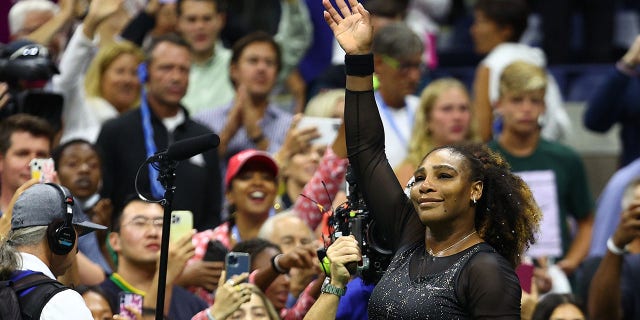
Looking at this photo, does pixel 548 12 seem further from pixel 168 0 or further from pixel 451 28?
pixel 168 0

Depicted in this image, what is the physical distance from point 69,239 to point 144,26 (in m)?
5.50

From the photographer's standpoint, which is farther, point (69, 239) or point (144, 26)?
point (144, 26)

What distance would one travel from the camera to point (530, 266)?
773 centimetres

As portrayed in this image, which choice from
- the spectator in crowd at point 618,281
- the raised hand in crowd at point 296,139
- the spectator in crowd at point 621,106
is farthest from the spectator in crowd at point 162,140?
the spectator in crowd at point 621,106

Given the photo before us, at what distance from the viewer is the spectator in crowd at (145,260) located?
747 cm

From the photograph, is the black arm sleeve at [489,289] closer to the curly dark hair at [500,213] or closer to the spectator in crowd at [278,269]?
the curly dark hair at [500,213]

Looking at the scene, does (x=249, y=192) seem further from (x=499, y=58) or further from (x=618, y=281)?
(x=499, y=58)

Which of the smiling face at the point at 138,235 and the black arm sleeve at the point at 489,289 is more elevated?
the black arm sleeve at the point at 489,289

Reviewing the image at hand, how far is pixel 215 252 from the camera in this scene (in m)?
7.83

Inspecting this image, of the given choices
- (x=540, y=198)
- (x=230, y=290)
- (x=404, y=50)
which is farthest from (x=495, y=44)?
(x=230, y=290)

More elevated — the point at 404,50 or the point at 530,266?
the point at 404,50

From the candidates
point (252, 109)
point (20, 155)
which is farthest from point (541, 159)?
point (20, 155)

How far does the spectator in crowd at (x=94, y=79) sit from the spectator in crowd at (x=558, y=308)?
3321 mm

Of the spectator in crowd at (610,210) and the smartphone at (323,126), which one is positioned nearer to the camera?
the smartphone at (323,126)
